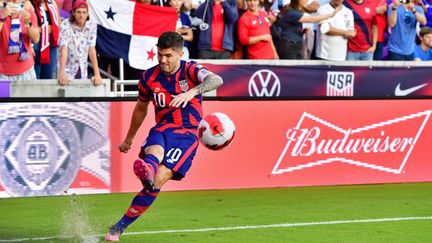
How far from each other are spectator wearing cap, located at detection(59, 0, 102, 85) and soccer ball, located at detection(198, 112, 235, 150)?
5.04 meters

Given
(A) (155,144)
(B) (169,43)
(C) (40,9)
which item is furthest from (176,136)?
(C) (40,9)

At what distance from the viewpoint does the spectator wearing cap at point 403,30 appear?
1788cm

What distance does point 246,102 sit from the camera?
46.9 ft

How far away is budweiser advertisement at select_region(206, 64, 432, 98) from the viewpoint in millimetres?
15977

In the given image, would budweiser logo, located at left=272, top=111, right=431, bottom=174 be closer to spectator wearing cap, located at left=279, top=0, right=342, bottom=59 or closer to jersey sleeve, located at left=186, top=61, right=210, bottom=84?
spectator wearing cap, located at left=279, top=0, right=342, bottom=59

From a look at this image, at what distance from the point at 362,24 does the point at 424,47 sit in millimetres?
1877

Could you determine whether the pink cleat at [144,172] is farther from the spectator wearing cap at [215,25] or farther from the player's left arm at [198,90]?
the spectator wearing cap at [215,25]

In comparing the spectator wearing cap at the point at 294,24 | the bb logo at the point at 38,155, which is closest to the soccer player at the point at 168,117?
the bb logo at the point at 38,155

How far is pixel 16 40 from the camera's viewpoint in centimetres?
1414

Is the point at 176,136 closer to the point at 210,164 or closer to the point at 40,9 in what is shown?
the point at 210,164

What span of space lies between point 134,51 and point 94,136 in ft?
9.69

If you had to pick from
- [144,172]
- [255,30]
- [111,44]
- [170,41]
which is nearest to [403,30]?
[255,30]

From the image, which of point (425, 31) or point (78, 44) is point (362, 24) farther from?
point (78, 44)

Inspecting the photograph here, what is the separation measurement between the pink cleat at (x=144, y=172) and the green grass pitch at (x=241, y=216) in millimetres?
1028
